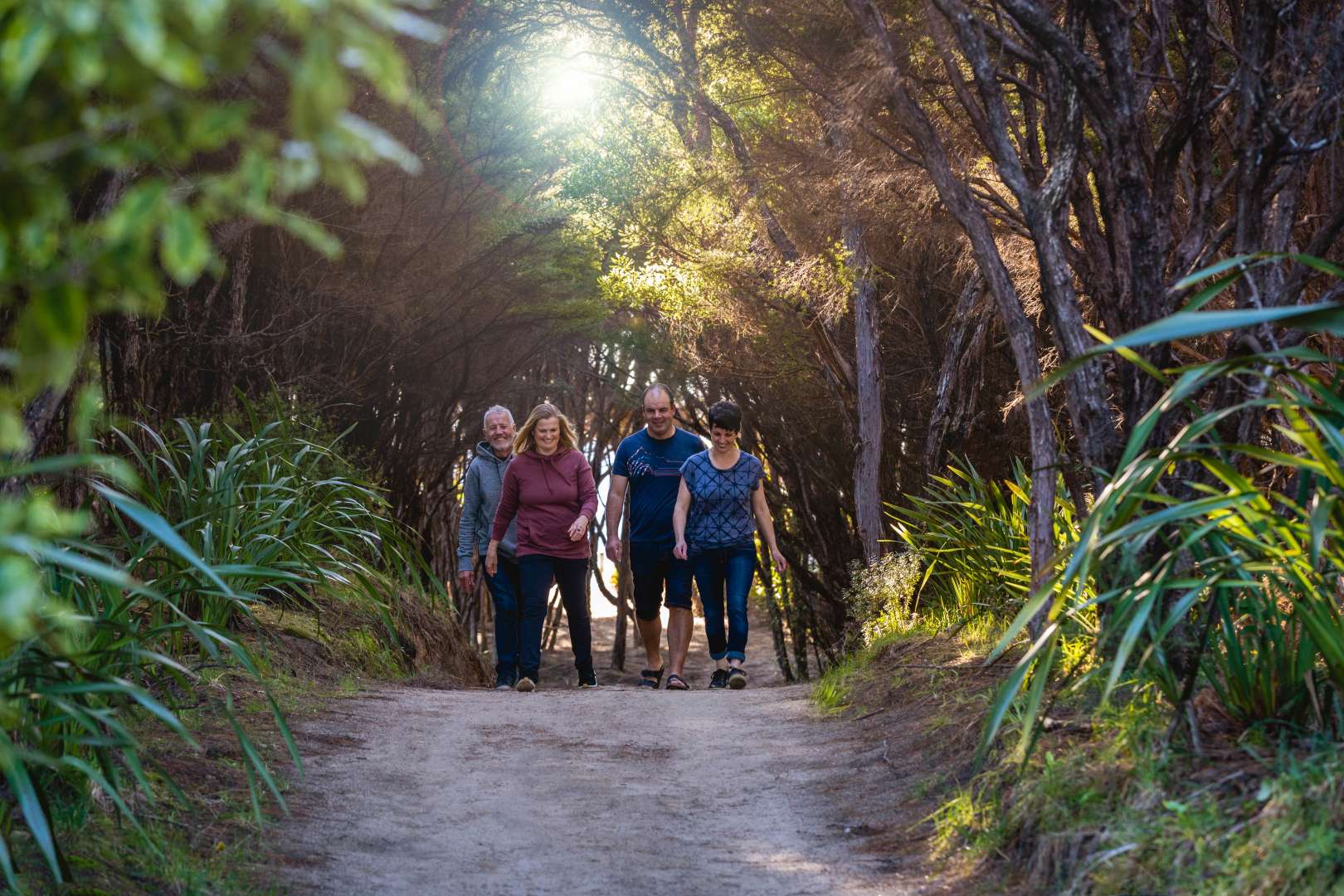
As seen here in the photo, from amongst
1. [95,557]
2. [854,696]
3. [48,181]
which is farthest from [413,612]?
[48,181]

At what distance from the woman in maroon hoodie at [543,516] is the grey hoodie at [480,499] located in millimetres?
674

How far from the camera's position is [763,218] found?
11438mm

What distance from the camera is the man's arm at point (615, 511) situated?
890cm

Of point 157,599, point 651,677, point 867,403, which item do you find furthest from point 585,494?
point 157,599

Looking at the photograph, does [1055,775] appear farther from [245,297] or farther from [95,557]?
[245,297]

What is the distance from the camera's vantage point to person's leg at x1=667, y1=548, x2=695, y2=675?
8.98 metres

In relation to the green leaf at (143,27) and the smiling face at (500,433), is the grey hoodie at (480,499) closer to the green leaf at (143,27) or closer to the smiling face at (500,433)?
the smiling face at (500,433)

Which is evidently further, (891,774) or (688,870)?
(891,774)

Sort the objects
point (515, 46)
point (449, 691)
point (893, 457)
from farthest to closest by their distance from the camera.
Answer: point (893, 457) < point (515, 46) < point (449, 691)

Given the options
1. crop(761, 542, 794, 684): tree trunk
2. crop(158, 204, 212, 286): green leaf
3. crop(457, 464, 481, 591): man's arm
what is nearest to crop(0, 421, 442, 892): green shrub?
crop(457, 464, 481, 591): man's arm

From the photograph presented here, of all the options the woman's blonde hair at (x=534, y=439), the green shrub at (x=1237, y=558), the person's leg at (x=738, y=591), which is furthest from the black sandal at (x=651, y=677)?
the green shrub at (x=1237, y=558)

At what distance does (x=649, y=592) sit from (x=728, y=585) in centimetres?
75

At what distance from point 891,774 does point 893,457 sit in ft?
29.1

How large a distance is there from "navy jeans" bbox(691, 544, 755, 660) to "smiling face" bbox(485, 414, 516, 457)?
1.70 m
